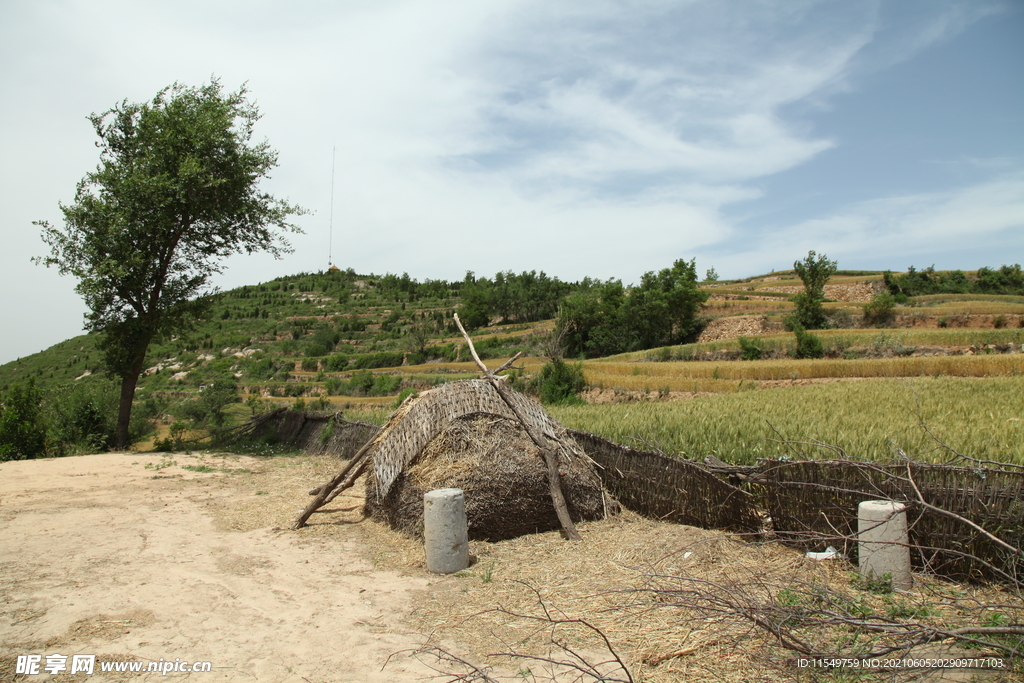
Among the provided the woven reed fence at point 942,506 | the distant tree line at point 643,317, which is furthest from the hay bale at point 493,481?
the distant tree line at point 643,317

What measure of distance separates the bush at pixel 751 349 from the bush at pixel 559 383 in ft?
33.4

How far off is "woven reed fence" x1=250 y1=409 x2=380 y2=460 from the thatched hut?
3996mm

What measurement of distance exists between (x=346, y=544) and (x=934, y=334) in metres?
26.4

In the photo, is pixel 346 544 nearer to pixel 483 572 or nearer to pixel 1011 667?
pixel 483 572

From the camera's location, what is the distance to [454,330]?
59000 mm

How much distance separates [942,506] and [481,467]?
4.56 metres

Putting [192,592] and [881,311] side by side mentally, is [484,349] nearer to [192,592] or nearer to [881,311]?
[881,311]

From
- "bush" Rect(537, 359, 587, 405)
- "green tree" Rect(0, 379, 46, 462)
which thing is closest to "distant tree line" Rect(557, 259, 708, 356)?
"bush" Rect(537, 359, 587, 405)

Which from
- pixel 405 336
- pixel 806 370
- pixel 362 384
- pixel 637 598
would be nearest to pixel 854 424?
pixel 637 598

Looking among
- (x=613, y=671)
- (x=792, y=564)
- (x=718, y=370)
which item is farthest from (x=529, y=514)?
(x=718, y=370)

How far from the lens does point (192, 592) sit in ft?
18.4

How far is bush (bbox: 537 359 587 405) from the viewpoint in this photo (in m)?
23.2

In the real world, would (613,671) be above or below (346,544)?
above

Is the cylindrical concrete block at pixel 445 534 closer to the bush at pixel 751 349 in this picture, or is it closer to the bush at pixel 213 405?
the bush at pixel 213 405
